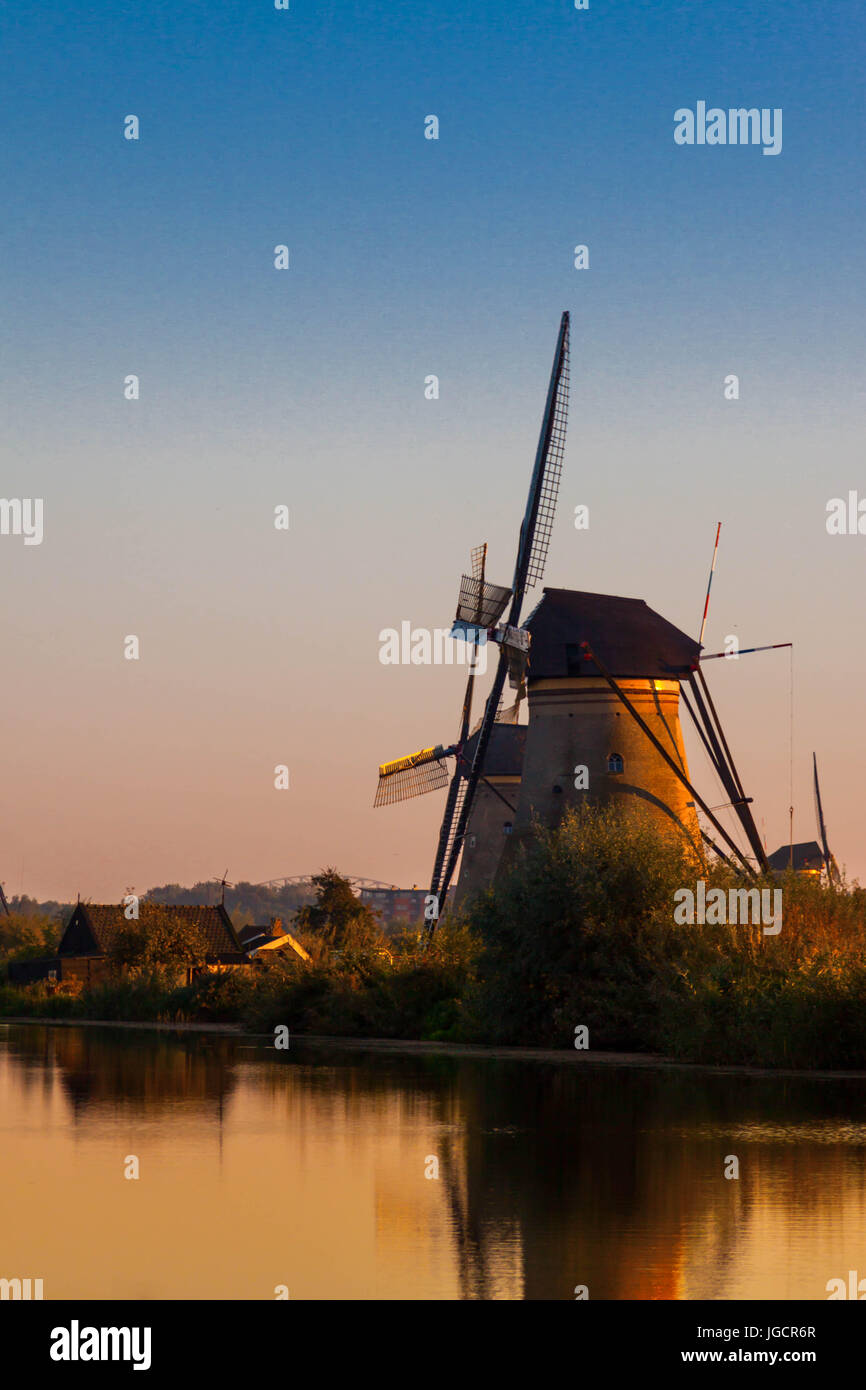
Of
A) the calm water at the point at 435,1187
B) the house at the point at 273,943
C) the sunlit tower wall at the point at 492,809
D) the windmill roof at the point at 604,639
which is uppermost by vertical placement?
the windmill roof at the point at 604,639

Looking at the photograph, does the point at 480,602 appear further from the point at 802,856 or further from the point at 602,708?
the point at 802,856

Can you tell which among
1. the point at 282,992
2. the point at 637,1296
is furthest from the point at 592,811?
the point at 637,1296

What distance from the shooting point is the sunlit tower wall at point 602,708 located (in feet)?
164

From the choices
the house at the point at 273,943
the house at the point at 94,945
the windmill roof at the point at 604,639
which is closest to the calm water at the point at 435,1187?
the windmill roof at the point at 604,639

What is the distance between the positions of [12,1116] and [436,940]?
21373mm

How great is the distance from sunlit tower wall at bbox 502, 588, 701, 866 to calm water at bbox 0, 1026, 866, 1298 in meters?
19.5

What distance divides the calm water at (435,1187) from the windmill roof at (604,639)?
2069 cm

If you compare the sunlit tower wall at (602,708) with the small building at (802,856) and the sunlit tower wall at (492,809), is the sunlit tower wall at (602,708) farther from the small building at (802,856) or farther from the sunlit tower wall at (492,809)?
the small building at (802,856)

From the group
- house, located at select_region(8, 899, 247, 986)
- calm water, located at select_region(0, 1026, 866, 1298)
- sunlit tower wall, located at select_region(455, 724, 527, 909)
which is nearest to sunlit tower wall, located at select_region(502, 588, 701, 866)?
sunlit tower wall, located at select_region(455, 724, 527, 909)

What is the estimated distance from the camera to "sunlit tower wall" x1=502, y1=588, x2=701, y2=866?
50000 millimetres

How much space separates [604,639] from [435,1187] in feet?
111

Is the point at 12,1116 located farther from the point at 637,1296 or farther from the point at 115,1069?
the point at 637,1296

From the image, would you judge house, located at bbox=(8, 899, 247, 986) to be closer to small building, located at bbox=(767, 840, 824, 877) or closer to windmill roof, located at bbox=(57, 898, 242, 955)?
windmill roof, located at bbox=(57, 898, 242, 955)

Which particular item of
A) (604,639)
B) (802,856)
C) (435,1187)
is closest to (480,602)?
(604,639)
